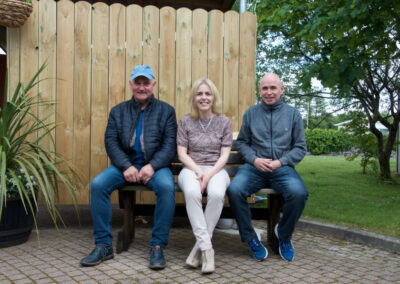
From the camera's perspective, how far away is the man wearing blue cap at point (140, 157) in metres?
3.19

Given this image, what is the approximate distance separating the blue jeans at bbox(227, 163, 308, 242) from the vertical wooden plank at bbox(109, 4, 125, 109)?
1645 millimetres

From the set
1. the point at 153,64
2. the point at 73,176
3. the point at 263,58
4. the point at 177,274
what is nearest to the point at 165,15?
the point at 153,64

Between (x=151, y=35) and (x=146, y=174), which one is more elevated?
(x=151, y=35)

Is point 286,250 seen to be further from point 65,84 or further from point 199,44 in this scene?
point 65,84

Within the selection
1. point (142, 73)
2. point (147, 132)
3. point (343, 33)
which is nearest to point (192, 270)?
point (147, 132)

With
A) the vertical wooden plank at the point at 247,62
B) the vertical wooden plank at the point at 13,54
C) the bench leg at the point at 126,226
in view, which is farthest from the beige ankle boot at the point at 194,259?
the vertical wooden plank at the point at 13,54

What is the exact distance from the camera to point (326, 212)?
4.86m

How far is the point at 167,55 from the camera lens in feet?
14.2

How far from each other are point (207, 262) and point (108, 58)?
2375 millimetres

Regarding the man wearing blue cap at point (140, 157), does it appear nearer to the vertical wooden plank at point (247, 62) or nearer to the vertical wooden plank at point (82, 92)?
the vertical wooden plank at point (82, 92)

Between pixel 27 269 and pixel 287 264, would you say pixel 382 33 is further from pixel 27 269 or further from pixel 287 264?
pixel 27 269

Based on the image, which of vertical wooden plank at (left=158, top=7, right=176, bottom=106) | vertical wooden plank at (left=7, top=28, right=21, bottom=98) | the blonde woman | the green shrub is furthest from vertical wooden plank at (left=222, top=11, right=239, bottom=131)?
the green shrub

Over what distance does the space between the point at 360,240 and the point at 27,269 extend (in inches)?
113

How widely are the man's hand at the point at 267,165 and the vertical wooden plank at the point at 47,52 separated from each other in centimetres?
211
